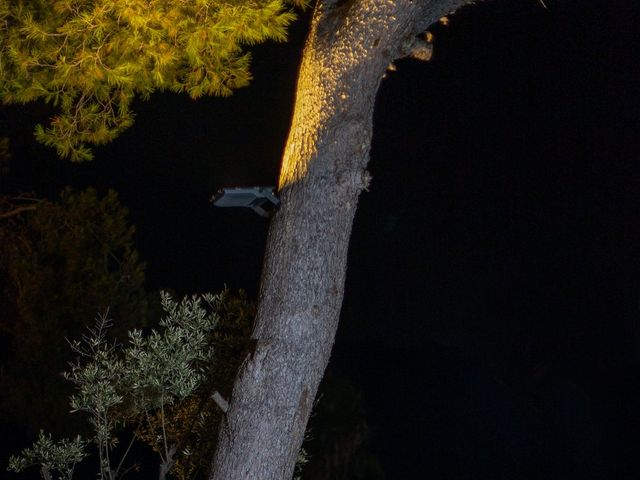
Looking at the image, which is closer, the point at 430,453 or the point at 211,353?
the point at 211,353

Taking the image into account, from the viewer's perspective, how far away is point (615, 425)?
18.9 metres

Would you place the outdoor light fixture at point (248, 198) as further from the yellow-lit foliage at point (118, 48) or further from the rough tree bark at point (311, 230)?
the yellow-lit foliage at point (118, 48)

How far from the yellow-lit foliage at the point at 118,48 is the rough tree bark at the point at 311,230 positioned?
31.8 inches

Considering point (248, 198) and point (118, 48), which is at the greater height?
point (118, 48)

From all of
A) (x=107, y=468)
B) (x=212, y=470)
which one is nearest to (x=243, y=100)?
(x=107, y=468)

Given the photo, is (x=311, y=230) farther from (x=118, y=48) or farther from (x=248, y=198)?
(x=118, y=48)

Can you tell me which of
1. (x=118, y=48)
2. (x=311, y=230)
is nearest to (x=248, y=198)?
(x=311, y=230)

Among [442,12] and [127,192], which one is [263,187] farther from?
[127,192]

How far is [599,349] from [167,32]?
17.2 metres

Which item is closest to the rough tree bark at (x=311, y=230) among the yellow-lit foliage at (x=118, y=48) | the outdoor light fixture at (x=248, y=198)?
the outdoor light fixture at (x=248, y=198)

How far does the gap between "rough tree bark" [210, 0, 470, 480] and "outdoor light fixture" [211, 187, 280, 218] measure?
0.31 ft

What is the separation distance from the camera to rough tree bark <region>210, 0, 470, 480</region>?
4.26 m

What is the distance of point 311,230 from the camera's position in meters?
4.43

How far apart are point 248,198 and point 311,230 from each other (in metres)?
0.44
